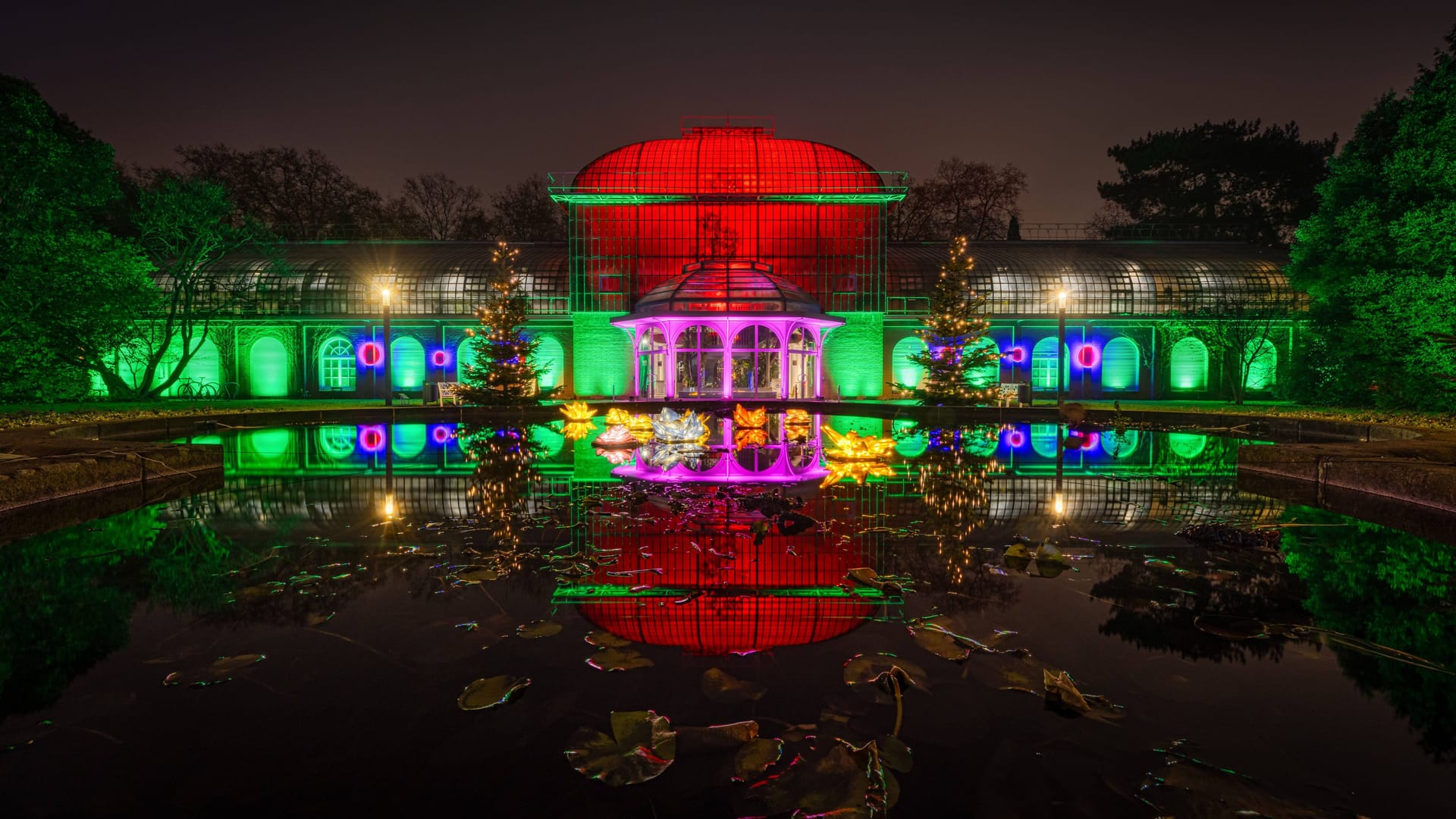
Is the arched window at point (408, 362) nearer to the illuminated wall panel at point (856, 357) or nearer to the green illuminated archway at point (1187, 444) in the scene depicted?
the illuminated wall panel at point (856, 357)

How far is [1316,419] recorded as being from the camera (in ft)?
52.2

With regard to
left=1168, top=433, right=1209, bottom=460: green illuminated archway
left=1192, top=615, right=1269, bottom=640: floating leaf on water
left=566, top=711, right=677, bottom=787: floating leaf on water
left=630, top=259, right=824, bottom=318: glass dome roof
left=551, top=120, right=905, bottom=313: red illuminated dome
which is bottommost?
left=1192, top=615, right=1269, bottom=640: floating leaf on water

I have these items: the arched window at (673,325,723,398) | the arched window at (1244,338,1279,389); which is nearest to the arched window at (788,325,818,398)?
the arched window at (673,325,723,398)

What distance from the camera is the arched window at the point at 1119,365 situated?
32688 millimetres

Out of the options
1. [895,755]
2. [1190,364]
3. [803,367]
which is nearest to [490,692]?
[895,755]

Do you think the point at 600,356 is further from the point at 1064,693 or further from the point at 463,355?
the point at 1064,693

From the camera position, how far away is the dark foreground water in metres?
2.56

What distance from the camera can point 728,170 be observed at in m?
31.4

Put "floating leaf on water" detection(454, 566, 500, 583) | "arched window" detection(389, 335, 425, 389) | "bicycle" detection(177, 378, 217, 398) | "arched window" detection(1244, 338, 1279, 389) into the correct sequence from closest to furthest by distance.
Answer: "floating leaf on water" detection(454, 566, 500, 583) < "bicycle" detection(177, 378, 217, 398) < "arched window" detection(1244, 338, 1279, 389) < "arched window" detection(389, 335, 425, 389)

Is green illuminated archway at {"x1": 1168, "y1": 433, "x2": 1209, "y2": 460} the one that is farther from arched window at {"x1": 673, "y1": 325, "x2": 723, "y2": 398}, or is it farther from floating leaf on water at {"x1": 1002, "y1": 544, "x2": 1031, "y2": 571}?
arched window at {"x1": 673, "y1": 325, "x2": 723, "y2": 398}

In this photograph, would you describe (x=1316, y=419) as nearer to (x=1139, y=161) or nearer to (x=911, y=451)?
(x=911, y=451)

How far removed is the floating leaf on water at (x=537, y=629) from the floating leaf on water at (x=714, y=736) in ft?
4.05

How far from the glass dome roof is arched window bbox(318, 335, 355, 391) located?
1405 cm

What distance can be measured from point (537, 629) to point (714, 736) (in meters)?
1.46
